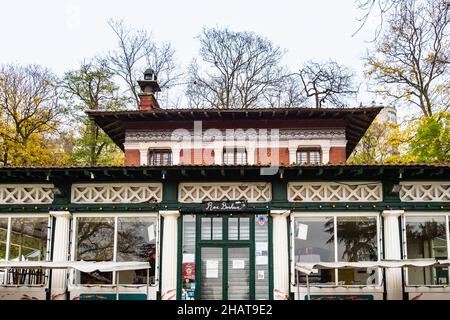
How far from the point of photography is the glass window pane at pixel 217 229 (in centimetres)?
1585

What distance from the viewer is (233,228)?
15.9 meters

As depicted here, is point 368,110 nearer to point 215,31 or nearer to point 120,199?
point 120,199

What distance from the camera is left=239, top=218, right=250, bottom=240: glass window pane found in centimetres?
1579

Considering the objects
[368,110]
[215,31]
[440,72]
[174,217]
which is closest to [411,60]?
[440,72]

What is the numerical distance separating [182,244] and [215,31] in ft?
87.1

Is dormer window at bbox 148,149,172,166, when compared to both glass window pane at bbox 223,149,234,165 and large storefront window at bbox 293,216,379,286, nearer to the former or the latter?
glass window pane at bbox 223,149,234,165

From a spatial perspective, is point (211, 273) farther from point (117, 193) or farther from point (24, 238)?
point (24, 238)

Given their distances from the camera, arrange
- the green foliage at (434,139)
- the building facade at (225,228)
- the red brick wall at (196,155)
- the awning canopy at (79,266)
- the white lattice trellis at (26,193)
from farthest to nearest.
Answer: the green foliage at (434,139)
the red brick wall at (196,155)
the white lattice trellis at (26,193)
the building facade at (225,228)
the awning canopy at (79,266)

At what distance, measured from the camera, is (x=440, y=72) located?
3042 centimetres

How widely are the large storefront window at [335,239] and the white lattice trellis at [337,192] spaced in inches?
20.6

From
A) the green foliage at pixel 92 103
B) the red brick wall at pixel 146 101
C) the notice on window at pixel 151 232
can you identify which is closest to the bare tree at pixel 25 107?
the green foliage at pixel 92 103

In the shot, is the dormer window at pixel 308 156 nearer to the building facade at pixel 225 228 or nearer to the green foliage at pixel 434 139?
the building facade at pixel 225 228

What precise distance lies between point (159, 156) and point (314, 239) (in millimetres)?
9268

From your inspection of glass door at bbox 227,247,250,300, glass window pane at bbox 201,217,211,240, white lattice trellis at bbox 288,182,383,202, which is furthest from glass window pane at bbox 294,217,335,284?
glass window pane at bbox 201,217,211,240
